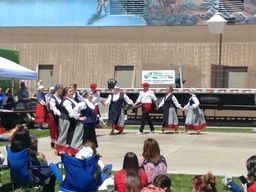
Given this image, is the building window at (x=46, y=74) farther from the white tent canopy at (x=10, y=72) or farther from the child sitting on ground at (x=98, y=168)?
the child sitting on ground at (x=98, y=168)

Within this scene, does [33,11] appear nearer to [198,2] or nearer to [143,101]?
[198,2]

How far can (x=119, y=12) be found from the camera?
38375 millimetres

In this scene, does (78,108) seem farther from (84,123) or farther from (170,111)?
(170,111)

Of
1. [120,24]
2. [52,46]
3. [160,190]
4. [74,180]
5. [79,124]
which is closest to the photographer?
[160,190]

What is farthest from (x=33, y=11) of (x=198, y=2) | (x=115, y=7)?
(x=198, y=2)

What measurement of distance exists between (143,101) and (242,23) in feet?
56.1

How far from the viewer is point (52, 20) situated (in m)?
38.8

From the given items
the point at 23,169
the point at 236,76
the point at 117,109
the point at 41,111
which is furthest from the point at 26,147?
the point at 236,76

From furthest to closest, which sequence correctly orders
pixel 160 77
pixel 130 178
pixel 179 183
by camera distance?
1. pixel 160 77
2. pixel 179 183
3. pixel 130 178

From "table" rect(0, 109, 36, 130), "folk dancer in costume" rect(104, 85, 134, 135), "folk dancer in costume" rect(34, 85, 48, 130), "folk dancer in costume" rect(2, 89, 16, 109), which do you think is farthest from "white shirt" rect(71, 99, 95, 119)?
"folk dancer in costume" rect(2, 89, 16, 109)

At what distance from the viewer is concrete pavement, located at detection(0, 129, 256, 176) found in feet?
39.9

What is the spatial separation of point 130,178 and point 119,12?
31.8 m

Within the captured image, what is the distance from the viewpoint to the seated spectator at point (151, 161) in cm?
810

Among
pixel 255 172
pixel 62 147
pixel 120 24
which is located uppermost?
pixel 120 24
